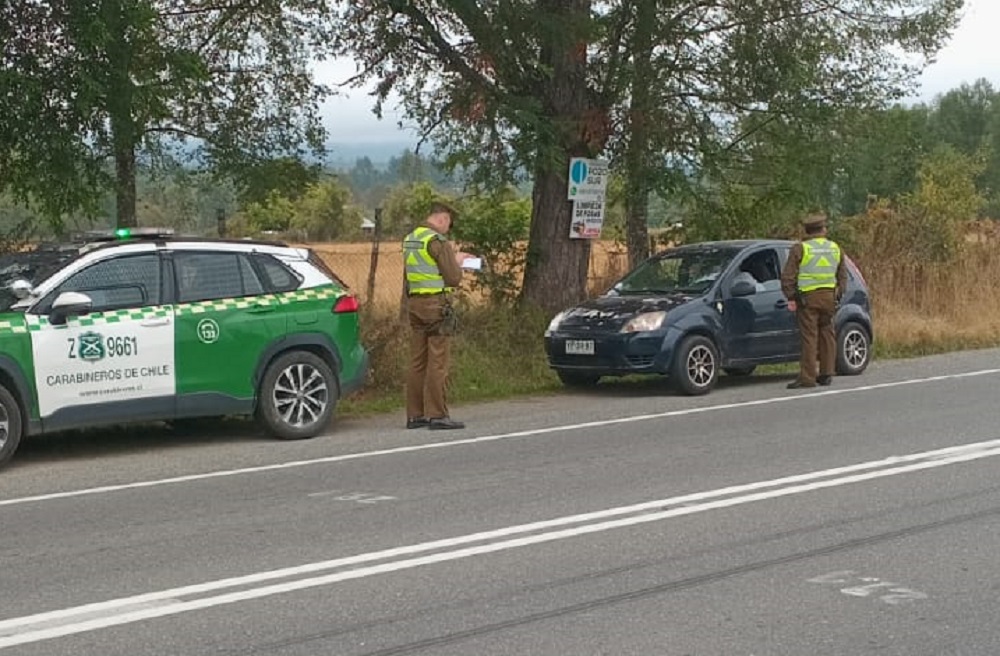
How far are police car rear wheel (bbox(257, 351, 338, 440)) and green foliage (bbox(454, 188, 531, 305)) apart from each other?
224 inches

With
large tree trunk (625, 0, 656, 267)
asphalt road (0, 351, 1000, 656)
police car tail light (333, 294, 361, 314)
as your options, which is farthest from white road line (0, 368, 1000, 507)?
large tree trunk (625, 0, 656, 267)

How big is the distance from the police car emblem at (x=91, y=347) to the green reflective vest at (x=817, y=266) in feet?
24.7

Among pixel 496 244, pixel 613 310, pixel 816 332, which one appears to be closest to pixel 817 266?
pixel 816 332

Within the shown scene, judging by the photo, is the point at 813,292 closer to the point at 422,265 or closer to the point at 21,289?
the point at 422,265

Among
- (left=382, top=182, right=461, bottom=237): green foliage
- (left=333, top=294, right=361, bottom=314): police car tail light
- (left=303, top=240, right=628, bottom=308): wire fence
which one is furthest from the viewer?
(left=382, top=182, right=461, bottom=237): green foliage

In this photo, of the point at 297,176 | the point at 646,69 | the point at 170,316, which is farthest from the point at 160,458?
the point at 646,69

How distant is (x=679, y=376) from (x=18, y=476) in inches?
261

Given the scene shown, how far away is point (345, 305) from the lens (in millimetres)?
11898

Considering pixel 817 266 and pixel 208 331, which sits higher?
pixel 817 266

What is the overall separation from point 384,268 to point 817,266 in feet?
19.0

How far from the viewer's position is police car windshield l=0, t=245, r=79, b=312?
34.0 feet

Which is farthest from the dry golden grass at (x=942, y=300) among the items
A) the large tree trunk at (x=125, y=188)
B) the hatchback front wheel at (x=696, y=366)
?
the large tree trunk at (x=125, y=188)

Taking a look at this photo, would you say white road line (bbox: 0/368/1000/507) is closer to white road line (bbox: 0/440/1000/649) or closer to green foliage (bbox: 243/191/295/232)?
white road line (bbox: 0/440/1000/649)

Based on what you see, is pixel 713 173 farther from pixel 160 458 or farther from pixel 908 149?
pixel 908 149
